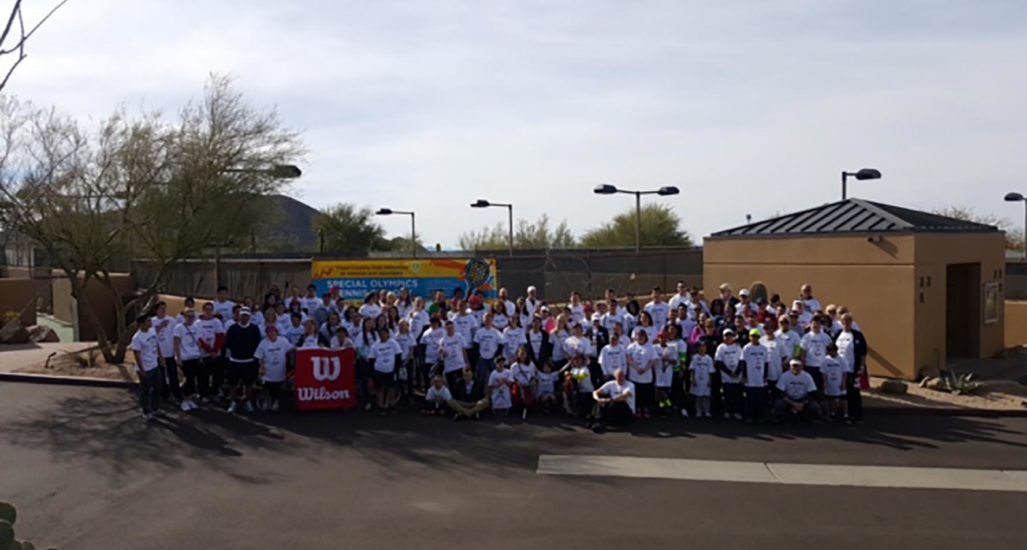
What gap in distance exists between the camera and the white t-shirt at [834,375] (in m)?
12.8

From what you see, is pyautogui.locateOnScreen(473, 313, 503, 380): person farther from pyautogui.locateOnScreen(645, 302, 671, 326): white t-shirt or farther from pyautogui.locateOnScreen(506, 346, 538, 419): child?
pyautogui.locateOnScreen(645, 302, 671, 326): white t-shirt

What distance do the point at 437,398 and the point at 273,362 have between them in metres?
2.68

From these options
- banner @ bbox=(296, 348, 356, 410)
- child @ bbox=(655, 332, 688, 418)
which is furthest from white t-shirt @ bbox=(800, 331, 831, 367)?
banner @ bbox=(296, 348, 356, 410)

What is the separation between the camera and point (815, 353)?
13.1m

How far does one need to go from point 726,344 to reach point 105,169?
12122 millimetres

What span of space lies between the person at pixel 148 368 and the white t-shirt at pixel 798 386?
30.3 feet

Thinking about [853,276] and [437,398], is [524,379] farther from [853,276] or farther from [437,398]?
[853,276]

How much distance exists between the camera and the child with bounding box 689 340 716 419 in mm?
13141

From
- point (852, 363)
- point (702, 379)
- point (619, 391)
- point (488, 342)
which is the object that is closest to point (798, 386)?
point (852, 363)

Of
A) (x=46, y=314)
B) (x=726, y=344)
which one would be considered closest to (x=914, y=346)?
(x=726, y=344)

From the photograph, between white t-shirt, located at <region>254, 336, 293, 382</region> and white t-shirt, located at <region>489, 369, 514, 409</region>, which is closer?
white t-shirt, located at <region>489, 369, 514, 409</region>

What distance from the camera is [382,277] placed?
744 inches

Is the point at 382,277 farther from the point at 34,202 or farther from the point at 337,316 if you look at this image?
the point at 34,202

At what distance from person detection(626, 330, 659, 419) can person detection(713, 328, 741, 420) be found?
0.95m
